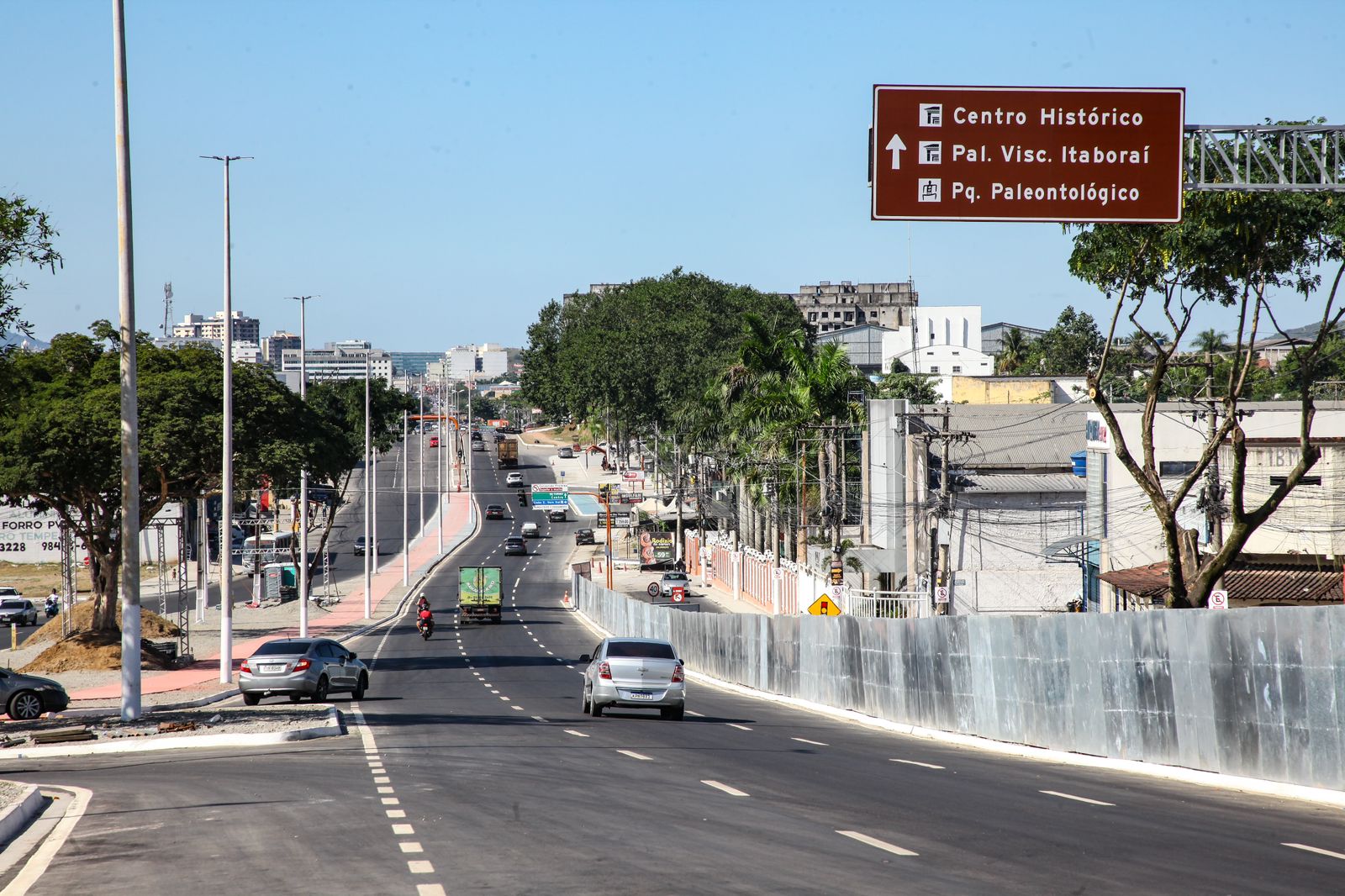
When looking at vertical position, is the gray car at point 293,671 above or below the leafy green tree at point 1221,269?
below

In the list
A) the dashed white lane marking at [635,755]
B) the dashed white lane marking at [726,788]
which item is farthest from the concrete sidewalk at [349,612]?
the dashed white lane marking at [726,788]

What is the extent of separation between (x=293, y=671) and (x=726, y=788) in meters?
18.5

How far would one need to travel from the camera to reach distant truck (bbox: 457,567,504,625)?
70.1 m

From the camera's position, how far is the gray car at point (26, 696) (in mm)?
30031

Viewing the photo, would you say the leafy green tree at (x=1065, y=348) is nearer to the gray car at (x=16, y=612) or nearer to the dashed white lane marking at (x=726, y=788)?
the gray car at (x=16, y=612)

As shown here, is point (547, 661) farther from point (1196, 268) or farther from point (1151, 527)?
point (1196, 268)

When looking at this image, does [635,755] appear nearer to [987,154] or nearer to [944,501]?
[987,154]

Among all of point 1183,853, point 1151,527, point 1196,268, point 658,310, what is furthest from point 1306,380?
point 658,310

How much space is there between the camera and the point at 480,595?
70188 mm

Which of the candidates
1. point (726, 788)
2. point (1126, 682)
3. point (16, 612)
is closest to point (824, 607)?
point (1126, 682)

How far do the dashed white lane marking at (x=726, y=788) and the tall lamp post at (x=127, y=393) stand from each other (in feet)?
39.4

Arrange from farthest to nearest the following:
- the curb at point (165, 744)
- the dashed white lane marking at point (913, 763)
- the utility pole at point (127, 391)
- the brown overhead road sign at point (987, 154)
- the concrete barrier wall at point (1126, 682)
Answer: the utility pole at point (127, 391) < the curb at point (165, 744) < the dashed white lane marking at point (913, 763) < the brown overhead road sign at point (987, 154) < the concrete barrier wall at point (1126, 682)

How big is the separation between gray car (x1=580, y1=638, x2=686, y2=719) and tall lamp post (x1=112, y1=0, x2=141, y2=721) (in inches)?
342

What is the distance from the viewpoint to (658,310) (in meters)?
147
